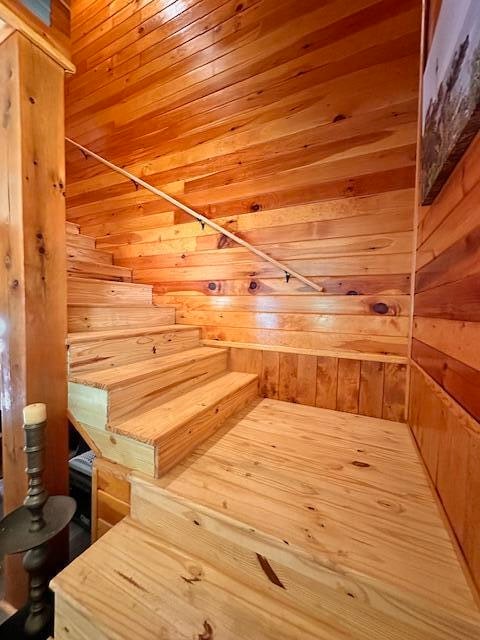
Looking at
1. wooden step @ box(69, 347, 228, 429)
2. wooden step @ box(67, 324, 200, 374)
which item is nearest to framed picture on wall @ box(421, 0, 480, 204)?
wooden step @ box(69, 347, 228, 429)

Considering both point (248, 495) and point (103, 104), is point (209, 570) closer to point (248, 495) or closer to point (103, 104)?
point (248, 495)

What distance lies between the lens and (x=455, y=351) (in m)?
0.76

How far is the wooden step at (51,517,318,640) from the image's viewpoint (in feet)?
2.09

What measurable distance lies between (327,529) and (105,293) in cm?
167

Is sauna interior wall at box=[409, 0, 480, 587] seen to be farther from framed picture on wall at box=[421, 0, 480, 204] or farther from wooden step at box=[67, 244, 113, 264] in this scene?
wooden step at box=[67, 244, 113, 264]

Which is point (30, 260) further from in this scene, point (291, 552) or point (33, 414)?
point (291, 552)

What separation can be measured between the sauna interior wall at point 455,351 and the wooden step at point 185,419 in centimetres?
89

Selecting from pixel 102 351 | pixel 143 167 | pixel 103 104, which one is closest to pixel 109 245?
pixel 143 167

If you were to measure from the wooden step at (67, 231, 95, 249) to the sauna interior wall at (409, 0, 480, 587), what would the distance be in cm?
253

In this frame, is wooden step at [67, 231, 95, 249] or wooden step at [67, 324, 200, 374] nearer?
wooden step at [67, 324, 200, 374]

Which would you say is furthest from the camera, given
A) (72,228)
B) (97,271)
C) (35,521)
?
(72,228)

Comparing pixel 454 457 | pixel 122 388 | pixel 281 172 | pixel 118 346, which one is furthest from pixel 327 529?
pixel 281 172

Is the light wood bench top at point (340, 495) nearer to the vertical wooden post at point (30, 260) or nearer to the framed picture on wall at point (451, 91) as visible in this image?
the vertical wooden post at point (30, 260)

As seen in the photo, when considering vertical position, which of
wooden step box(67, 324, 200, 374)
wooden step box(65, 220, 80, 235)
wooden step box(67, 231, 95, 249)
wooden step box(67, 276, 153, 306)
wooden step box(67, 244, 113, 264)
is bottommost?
wooden step box(67, 324, 200, 374)
